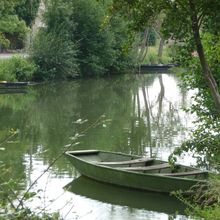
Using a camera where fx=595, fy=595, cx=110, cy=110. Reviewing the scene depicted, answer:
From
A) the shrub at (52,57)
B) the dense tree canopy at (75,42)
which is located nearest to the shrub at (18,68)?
the shrub at (52,57)

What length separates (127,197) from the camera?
11812 millimetres

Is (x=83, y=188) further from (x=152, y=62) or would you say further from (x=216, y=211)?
(x=152, y=62)

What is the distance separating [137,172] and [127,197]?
1.78ft

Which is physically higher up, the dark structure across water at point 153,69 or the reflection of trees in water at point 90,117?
the dark structure across water at point 153,69

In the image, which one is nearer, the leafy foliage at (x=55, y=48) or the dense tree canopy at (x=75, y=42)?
the leafy foliage at (x=55, y=48)

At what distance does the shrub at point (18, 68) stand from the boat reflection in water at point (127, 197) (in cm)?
1933

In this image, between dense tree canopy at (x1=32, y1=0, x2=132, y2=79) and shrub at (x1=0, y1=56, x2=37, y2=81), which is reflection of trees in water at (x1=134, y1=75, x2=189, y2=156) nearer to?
dense tree canopy at (x1=32, y1=0, x2=132, y2=79)

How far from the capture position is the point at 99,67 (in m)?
38.1

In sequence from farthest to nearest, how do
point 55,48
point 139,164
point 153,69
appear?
point 153,69
point 55,48
point 139,164

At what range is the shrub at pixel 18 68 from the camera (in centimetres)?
3149

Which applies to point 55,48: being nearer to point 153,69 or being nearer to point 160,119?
point 153,69

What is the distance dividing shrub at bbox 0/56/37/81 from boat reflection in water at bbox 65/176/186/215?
1933 centimetres

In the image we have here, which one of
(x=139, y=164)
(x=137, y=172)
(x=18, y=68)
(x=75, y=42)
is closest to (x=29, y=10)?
(x=75, y=42)

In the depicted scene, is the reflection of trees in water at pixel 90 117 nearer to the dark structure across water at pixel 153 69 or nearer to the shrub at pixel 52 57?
the shrub at pixel 52 57
